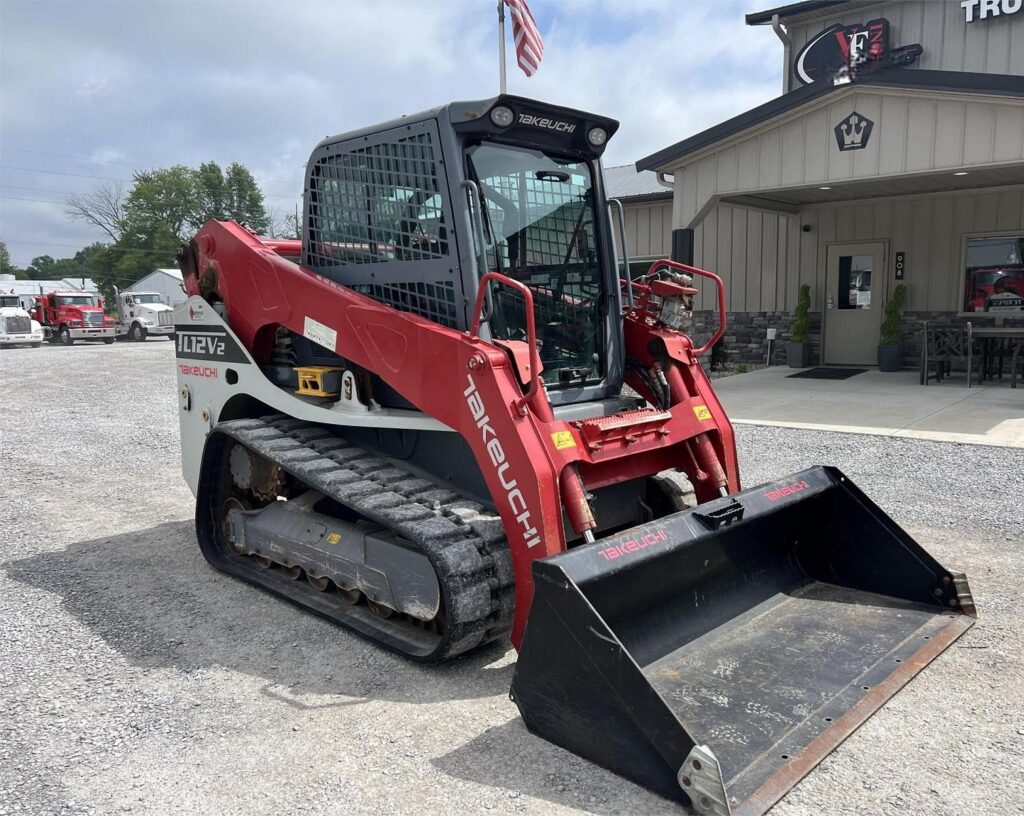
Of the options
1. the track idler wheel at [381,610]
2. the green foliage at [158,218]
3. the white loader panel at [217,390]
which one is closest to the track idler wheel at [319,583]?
the track idler wheel at [381,610]

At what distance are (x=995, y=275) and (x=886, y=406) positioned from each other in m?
4.72

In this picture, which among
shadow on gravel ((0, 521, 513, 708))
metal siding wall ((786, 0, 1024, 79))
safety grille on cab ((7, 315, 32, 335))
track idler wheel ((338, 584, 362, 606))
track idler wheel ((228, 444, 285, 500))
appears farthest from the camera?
safety grille on cab ((7, 315, 32, 335))

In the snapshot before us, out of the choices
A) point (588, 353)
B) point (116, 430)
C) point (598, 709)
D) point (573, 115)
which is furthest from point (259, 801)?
point (116, 430)

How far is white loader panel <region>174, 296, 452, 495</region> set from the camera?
4.45m

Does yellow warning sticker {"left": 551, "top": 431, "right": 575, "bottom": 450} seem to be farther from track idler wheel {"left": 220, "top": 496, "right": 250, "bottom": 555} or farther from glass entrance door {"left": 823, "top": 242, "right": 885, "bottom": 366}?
glass entrance door {"left": 823, "top": 242, "right": 885, "bottom": 366}

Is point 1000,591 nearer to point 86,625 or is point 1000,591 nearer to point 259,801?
point 259,801

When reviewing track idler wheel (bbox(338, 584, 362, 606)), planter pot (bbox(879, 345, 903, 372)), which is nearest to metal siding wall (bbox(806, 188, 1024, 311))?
planter pot (bbox(879, 345, 903, 372))

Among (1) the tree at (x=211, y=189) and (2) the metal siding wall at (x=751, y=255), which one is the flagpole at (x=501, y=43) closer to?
(2) the metal siding wall at (x=751, y=255)

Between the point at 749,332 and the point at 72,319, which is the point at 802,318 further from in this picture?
the point at 72,319

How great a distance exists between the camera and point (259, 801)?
2740 millimetres

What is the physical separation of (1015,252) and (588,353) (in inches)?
453

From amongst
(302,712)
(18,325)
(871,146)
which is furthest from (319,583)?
(18,325)

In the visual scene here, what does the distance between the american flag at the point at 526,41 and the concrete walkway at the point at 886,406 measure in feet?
15.4

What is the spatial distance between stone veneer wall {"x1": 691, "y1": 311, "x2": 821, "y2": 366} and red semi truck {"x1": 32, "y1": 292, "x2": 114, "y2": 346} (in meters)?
24.3
